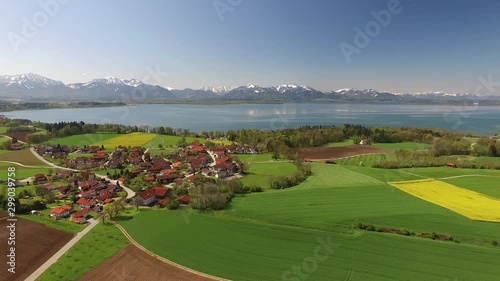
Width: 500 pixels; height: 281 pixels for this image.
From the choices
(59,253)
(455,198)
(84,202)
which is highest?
(455,198)

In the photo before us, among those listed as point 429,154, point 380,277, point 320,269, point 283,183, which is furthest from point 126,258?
point 429,154

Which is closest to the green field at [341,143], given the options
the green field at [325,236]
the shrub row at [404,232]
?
the green field at [325,236]

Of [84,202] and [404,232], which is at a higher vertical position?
[404,232]

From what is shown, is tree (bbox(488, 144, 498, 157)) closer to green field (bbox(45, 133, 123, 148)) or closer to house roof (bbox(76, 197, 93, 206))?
house roof (bbox(76, 197, 93, 206))

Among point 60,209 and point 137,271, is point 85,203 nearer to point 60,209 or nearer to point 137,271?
point 60,209

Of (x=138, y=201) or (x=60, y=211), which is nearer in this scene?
(x=60, y=211)

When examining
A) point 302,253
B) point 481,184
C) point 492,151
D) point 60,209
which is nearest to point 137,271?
point 302,253

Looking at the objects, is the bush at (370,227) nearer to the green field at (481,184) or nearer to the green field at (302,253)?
the green field at (302,253)
